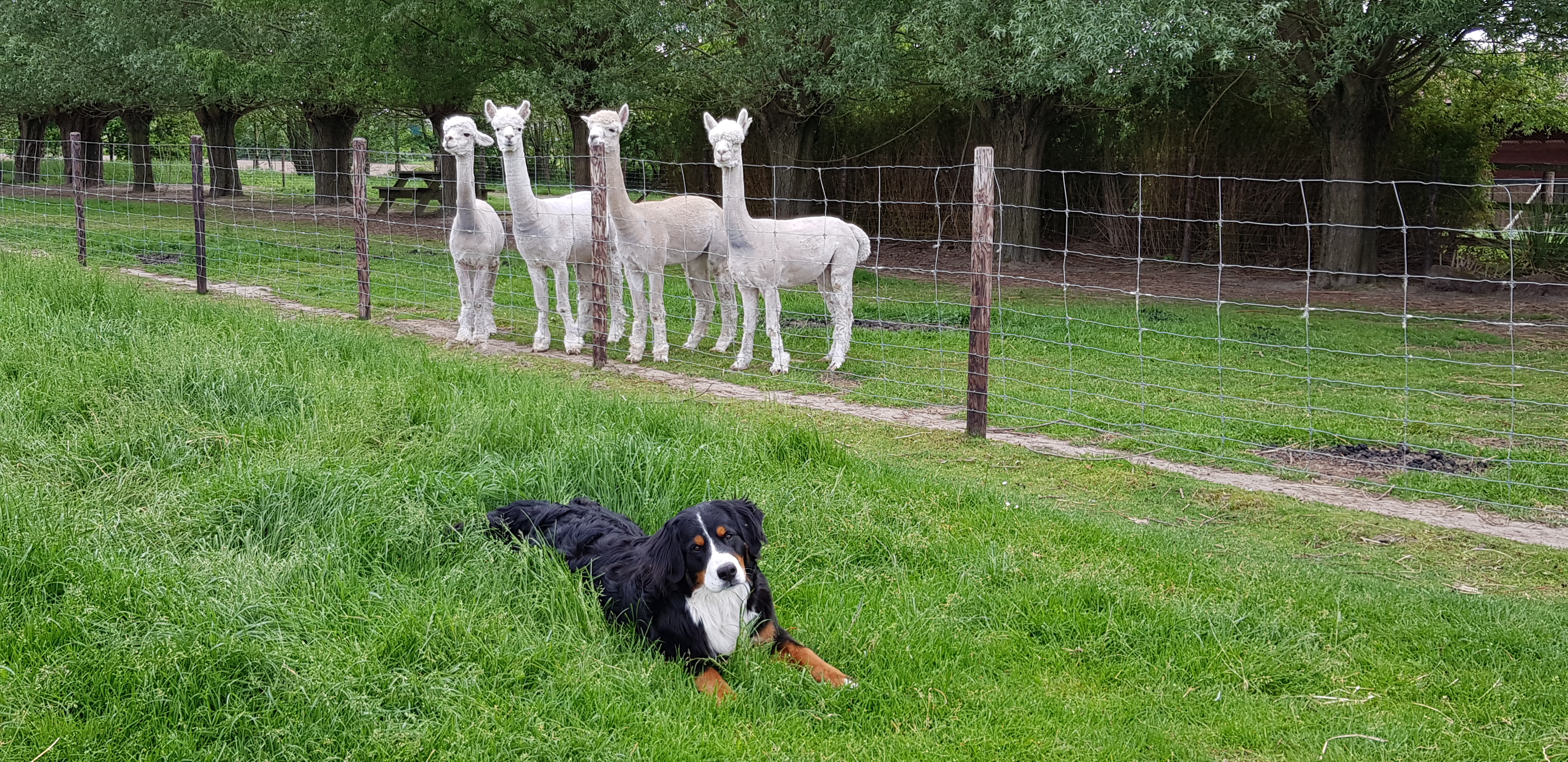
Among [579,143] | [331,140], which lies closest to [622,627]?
[579,143]

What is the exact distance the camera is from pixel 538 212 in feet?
34.0

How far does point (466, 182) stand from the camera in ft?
33.8

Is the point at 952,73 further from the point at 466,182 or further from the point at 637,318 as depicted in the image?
the point at 466,182

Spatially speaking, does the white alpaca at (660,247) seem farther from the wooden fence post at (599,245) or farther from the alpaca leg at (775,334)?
the alpaca leg at (775,334)

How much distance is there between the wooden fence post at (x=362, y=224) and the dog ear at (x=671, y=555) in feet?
27.8

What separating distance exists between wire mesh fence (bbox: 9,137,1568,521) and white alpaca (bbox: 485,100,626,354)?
0.75ft

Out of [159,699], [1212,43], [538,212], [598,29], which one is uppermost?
[598,29]

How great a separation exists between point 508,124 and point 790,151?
323 inches

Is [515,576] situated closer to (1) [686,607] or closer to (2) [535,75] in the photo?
(1) [686,607]

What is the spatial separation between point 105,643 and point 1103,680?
9.68 feet

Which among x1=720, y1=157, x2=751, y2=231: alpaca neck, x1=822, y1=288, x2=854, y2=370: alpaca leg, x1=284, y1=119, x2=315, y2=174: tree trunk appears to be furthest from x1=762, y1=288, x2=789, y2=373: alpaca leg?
x1=284, y1=119, x2=315, y2=174: tree trunk

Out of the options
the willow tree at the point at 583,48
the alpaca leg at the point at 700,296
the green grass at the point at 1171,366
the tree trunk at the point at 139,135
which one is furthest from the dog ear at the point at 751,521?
the tree trunk at the point at 139,135

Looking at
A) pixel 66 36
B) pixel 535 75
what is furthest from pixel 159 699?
pixel 66 36

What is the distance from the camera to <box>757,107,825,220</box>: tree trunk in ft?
58.2
